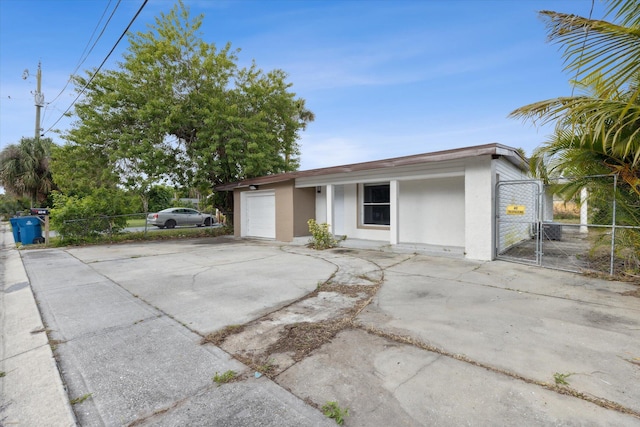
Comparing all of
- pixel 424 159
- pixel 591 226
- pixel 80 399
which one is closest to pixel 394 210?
pixel 424 159

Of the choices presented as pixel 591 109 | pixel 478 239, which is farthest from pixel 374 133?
pixel 591 109

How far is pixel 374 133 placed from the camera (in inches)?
715

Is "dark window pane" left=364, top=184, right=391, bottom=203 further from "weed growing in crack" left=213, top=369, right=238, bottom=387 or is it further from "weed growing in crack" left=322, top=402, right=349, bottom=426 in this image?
"weed growing in crack" left=322, top=402, right=349, bottom=426

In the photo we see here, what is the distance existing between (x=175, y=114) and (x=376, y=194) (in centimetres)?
873

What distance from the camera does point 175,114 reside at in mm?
12008

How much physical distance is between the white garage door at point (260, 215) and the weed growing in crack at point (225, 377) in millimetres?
9992

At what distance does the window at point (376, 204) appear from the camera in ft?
33.9

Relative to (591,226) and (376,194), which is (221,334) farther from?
(376,194)

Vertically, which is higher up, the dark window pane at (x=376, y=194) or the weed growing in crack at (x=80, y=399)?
the dark window pane at (x=376, y=194)

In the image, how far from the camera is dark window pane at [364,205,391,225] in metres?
10.4

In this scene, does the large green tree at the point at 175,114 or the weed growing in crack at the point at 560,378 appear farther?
the large green tree at the point at 175,114

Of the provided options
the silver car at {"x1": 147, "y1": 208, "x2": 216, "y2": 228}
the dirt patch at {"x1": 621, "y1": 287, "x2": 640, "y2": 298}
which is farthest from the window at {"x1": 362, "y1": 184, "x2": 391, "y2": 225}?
A: the silver car at {"x1": 147, "y1": 208, "x2": 216, "y2": 228}

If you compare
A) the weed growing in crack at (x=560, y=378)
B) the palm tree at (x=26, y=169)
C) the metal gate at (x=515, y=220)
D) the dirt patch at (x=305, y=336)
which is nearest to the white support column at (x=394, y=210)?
the metal gate at (x=515, y=220)

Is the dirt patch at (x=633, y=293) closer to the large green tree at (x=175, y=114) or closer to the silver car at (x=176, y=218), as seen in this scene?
the large green tree at (x=175, y=114)
